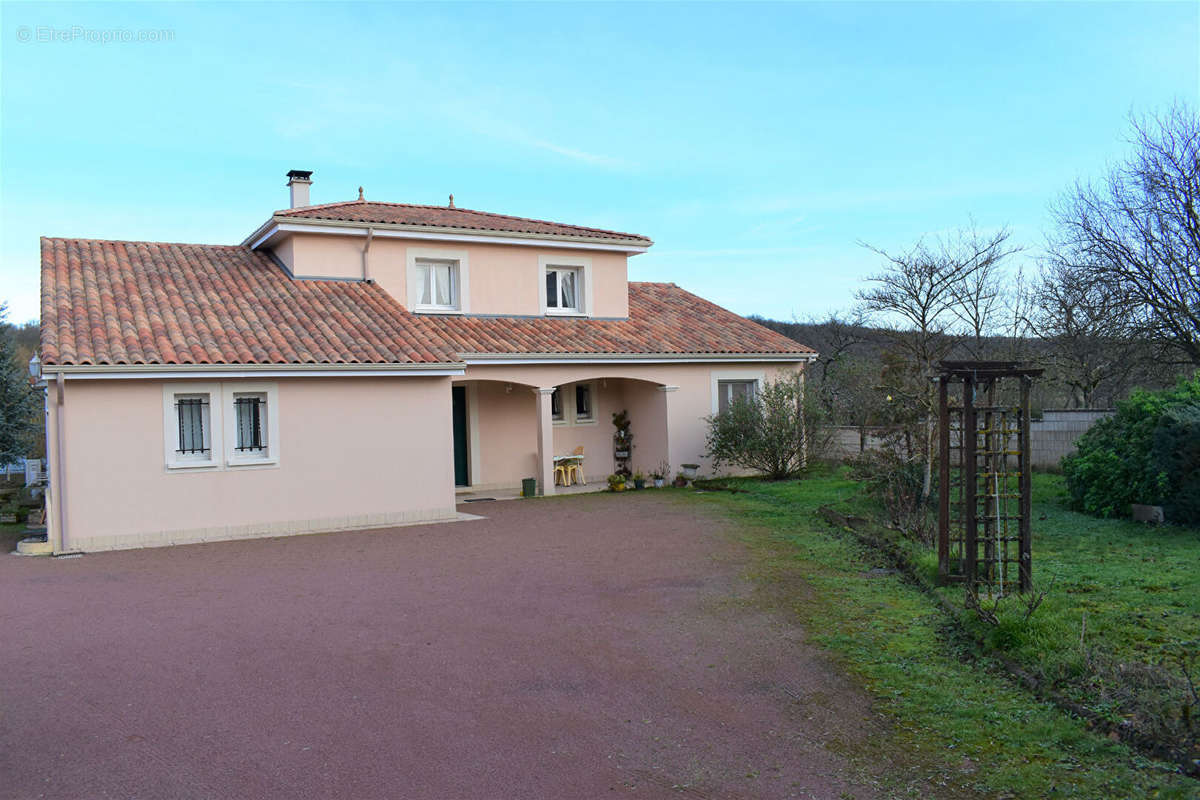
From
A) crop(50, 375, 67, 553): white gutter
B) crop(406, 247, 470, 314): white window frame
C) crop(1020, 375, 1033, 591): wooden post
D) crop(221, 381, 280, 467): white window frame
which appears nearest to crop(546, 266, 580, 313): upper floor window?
crop(406, 247, 470, 314): white window frame

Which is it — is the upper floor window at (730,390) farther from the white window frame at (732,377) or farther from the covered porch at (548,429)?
the covered porch at (548,429)

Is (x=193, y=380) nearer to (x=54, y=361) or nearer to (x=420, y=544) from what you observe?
(x=54, y=361)

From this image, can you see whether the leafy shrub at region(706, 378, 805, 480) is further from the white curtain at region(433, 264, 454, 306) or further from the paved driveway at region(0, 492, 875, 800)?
the paved driveway at region(0, 492, 875, 800)

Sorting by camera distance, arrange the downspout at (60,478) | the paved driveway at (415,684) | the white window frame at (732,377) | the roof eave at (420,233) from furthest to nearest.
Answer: the white window frame at (732,377), the roof eave at (420,233), the downspout at (60,478), the paved driveway at (415,684)

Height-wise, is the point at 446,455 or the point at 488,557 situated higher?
the point at 446,455

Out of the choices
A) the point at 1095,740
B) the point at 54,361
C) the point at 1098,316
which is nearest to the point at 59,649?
the point at 54,361

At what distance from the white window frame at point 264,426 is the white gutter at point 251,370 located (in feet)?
0.75

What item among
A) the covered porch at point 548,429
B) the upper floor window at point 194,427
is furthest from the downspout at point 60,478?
the covered porch at point 548,429

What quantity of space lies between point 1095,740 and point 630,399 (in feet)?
55.0

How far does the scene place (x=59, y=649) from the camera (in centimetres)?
786

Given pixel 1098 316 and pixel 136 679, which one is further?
pixel 1098 316

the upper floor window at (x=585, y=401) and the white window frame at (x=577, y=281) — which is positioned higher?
the white window frame at (x=577, y=281)

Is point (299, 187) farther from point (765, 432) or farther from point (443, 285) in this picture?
point (765, 432)

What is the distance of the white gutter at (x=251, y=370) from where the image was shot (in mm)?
13023
